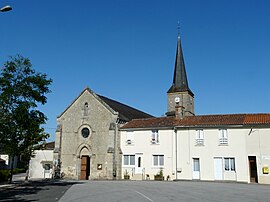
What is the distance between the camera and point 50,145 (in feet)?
137

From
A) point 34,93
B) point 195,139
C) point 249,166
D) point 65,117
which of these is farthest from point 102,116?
point 249,166

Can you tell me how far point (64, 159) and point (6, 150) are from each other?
1479cm

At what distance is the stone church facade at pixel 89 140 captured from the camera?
34.5 metres

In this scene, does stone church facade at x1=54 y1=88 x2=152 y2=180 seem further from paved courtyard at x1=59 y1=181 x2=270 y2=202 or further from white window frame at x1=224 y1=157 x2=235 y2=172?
paved courtyard at x1=59 y1=181 x2=270 y2=202

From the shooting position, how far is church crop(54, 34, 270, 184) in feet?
95.8

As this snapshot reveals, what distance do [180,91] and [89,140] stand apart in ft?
65.7

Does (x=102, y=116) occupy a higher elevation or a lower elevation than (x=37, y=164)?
higher

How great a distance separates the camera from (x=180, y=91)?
50.3m

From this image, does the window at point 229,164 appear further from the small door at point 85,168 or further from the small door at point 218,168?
the small door at point 85,168

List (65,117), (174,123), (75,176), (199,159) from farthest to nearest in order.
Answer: (65,117), (75,176), (174,123), (199,159)

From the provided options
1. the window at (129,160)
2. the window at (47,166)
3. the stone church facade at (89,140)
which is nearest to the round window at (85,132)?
the stone church facade at (89,140)

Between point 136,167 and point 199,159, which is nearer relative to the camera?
point 199,159

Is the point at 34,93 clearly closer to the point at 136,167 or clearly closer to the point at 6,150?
the point at 6,150

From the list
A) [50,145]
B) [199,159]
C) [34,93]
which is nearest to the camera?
[34,93]
